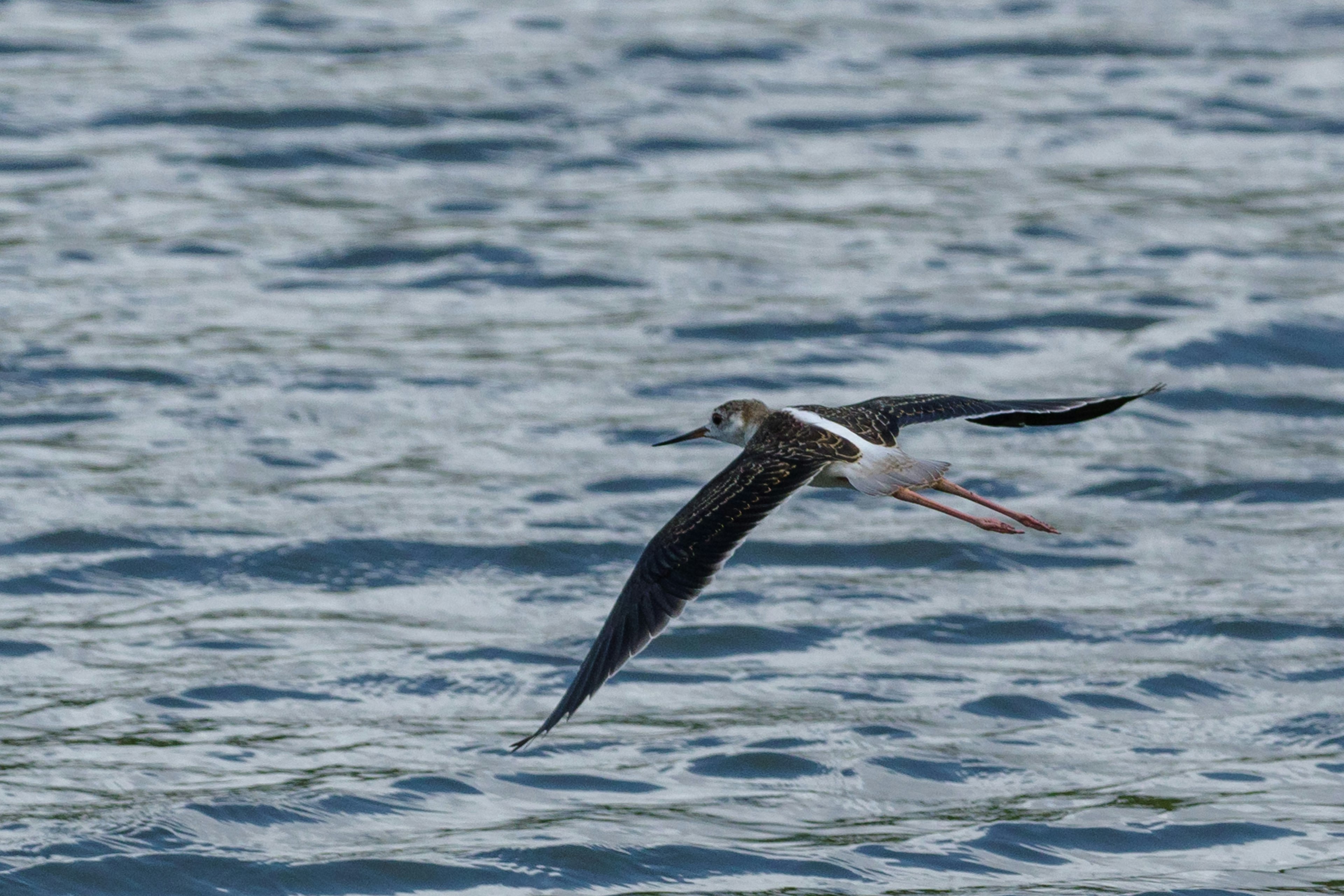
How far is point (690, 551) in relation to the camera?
295 inches

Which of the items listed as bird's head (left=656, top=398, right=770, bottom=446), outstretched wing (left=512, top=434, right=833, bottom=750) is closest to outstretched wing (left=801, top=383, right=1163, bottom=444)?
bird's head (left=656, top=398, right=770, bottom=446)

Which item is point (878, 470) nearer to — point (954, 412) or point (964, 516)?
point (954, 412)

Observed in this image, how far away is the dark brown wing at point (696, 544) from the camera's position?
7.16 metres

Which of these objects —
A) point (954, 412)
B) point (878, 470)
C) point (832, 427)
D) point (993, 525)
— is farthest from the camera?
point (993, 525)

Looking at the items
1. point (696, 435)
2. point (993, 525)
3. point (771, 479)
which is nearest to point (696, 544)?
point (771, 479)

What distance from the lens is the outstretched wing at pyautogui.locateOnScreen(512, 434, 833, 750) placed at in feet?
23.5

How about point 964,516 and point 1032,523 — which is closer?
point 1032,523

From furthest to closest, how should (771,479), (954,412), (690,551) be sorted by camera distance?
(954,412) → (771,479) → (690,551)

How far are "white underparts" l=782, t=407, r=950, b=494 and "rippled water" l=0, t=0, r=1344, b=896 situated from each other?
1463 mm

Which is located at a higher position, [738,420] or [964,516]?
[738,420]

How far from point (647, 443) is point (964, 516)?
451cm

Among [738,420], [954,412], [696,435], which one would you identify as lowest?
[696,435]

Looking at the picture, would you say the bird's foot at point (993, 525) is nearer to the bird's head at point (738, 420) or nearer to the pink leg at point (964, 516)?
the pink leg at point (964, 516)

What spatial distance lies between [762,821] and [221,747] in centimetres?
219
